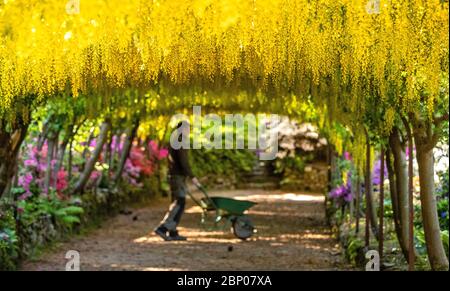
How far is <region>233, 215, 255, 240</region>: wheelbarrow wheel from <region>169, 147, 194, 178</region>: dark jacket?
1246 millimetres

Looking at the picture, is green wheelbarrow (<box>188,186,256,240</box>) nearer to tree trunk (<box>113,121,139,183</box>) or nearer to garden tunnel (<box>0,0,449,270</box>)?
tree trunk (<box>113,121,139,183</box>)

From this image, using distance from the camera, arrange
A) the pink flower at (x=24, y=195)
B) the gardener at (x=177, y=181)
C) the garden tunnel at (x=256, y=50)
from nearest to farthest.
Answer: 1. the garden tunnel at (x=256, y=50)
2. the pink flower at (x=24, y=195)
3. the gardener at (x=177, y=181)

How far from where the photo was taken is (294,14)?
17.5 feet

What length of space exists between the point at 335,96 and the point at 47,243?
169 inches

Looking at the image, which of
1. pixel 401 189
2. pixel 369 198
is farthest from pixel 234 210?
pixel 401 189

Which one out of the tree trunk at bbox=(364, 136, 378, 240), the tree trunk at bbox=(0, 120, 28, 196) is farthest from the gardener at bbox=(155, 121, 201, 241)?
the tree trunk at bbox=(0, 120, 28, 196)

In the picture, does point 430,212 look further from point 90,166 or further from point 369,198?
point 90,166

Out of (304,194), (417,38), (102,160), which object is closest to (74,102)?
(417,38)

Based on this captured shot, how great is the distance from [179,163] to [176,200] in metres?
0.54

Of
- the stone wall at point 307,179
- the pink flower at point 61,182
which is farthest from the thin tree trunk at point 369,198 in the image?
the stone wall at point 307,179

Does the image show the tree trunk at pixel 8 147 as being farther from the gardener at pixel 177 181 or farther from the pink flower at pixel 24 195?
the gardener at pixel 177 181

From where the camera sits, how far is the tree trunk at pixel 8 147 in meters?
7.32

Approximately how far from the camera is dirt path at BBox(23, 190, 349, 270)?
28.5ft
